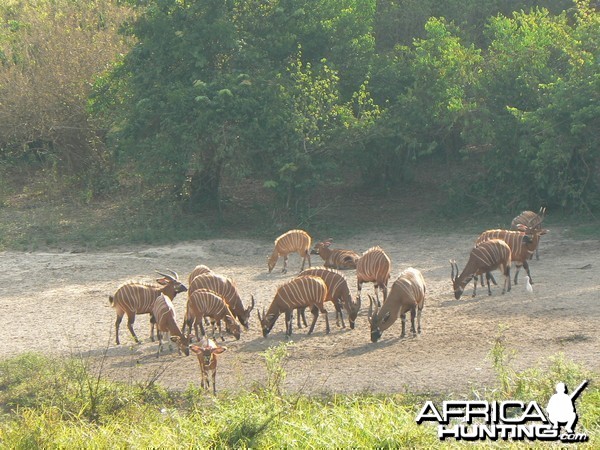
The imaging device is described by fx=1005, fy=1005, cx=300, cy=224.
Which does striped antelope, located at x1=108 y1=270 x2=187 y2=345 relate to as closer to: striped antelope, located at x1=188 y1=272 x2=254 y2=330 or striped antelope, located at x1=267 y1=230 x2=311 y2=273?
striped antelope, located at x1=188 y1=272 x2=254 y2=330

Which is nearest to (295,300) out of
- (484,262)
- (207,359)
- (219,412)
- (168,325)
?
(168,325)

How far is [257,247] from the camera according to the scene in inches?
792

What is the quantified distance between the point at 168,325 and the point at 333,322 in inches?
105

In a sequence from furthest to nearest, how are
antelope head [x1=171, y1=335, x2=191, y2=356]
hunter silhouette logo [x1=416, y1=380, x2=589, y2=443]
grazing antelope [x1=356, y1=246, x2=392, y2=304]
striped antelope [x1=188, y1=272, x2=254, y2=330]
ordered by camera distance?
1. grazing antelope [x1=356, y1=246, x2=392, y2=304]
2. striped antelope [x1=188, y1=272, x2=254, y2=330]
3. antelope head [x1=171, y1=335, x2=191, y2=356]
4. hunter silhouette logo [x1=416, y1=380, x2=589, y2=443]

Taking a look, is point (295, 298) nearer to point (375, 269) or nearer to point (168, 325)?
point (168, 325)

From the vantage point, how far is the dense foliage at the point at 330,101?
20.4 m

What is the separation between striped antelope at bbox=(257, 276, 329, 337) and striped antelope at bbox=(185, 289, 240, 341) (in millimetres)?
473

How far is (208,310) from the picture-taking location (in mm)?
13047

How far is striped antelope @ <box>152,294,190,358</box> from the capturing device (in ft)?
40.4

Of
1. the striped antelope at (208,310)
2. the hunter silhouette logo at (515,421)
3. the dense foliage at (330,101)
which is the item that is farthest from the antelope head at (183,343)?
the dense foliage at (330,101)

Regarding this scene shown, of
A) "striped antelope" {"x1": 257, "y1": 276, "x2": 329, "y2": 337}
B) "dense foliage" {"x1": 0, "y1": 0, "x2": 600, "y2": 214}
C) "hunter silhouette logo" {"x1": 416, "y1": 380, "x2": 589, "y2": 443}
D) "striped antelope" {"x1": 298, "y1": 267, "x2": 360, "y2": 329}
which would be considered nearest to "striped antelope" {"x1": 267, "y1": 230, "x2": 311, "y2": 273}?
"dense foliage" {"x1": 0, "y1": 0, "x2": 600, "y2": 214}

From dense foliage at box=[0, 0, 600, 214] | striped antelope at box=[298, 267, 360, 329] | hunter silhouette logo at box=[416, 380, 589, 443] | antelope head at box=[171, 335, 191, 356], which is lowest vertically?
hunter silhouette logo at box=[416, 380, 589, 443]

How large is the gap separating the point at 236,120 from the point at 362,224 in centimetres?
368

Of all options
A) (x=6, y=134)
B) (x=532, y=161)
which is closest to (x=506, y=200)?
(x=532, y=161)
